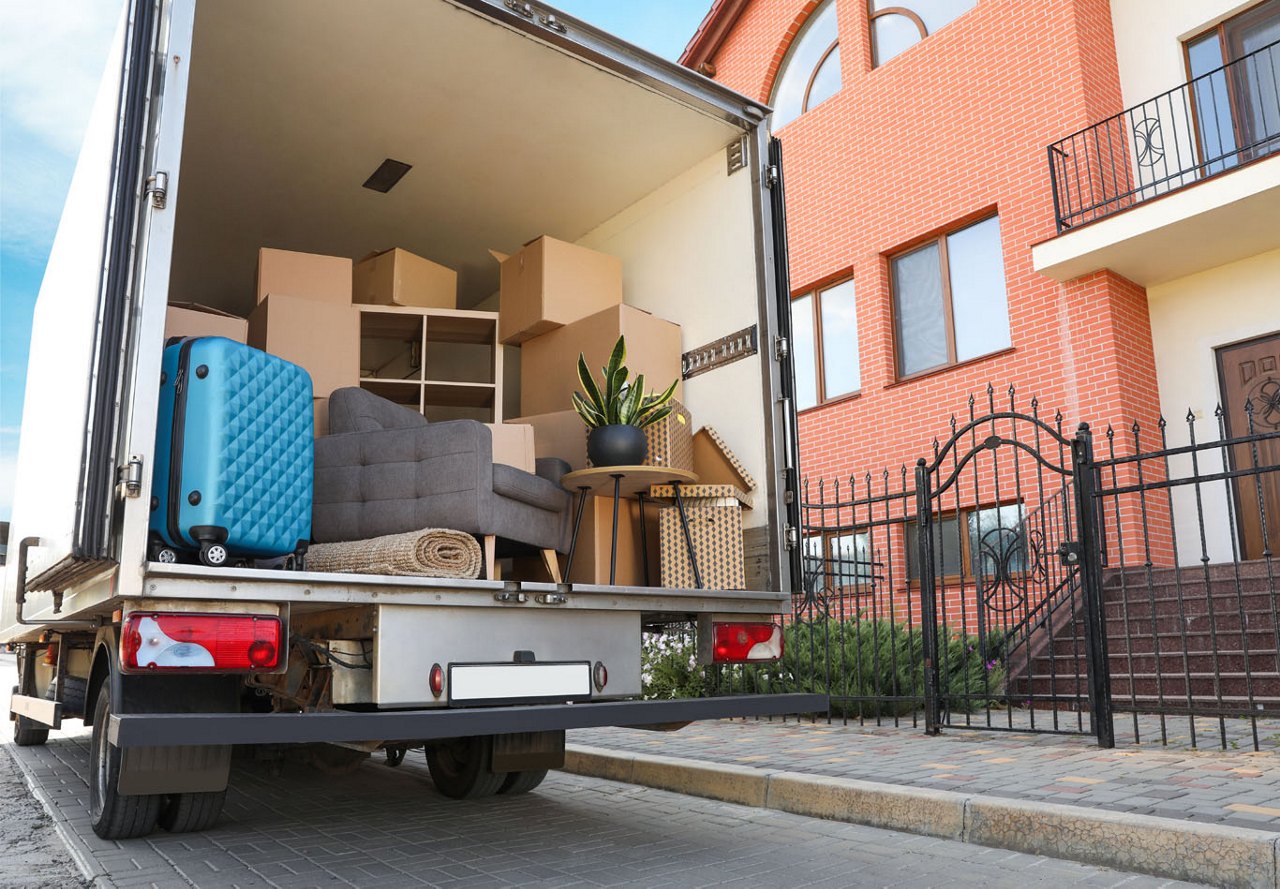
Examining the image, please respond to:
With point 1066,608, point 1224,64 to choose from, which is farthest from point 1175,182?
point 1066,608

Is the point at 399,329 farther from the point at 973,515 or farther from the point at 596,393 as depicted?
the point at 973,515

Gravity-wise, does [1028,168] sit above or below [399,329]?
above

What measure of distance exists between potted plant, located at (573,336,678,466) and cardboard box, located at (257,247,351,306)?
1581 mm

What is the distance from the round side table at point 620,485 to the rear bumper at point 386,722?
756 millimetres

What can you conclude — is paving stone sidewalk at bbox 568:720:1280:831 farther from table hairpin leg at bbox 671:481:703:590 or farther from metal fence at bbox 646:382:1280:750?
table hairpin leg at bbox 671:481:703:590

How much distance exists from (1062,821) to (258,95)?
15.4 ft

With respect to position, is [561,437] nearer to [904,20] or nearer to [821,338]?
[821,338]

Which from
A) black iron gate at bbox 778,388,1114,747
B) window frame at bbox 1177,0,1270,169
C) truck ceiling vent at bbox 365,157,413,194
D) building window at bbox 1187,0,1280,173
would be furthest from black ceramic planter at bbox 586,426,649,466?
window frame at bbox 1177,0,1270,169

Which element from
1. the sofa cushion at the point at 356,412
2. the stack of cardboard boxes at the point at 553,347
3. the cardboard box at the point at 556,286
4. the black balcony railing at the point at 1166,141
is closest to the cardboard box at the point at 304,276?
the stack of cardboard boxes at the point at 553,347

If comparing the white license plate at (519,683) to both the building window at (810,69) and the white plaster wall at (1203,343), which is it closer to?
the white plaster wall at (1203,343)

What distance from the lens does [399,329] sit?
6.29 m

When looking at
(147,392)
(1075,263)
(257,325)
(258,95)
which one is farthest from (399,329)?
(1075,263)

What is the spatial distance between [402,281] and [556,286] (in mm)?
1160

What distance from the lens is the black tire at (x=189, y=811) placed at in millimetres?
3918
